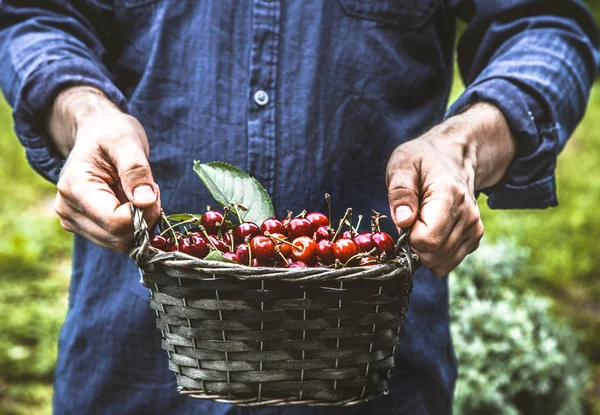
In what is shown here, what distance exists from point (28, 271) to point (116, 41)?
9.67 feet

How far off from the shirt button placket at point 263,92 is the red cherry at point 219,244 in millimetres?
281

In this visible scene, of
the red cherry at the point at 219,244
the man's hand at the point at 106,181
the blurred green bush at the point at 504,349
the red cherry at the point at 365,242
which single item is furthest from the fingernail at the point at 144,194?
the blurred green bush at the point at 504,349

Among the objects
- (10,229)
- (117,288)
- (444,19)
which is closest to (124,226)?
(117,288)

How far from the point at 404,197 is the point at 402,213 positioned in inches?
1.3

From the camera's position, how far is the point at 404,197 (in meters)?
1.17

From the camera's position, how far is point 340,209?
152 centimetres

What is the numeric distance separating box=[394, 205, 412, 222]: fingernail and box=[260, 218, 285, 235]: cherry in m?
0.22

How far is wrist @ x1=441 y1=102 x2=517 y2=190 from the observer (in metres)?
1.35

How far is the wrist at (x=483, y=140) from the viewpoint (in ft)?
4.42

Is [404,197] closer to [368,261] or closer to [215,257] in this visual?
[368,261]

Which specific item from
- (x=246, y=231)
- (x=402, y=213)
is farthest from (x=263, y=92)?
(x=402, y=213)

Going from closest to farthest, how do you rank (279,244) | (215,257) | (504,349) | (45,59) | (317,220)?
(215,257)
(279,244)
(317,220)
(45,59)
(504,349)

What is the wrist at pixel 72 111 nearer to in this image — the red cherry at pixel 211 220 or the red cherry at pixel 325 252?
the red cherry at pixel 211 220

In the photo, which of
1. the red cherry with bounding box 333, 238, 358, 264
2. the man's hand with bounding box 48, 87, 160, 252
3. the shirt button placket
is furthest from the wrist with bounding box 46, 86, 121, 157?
the red cherry with bounding box 333, 238, 358, 264
